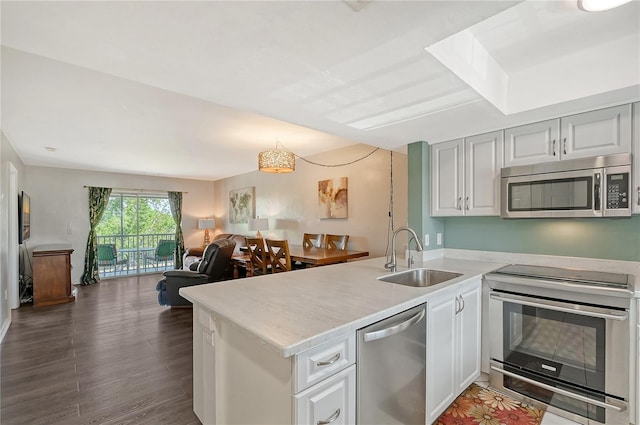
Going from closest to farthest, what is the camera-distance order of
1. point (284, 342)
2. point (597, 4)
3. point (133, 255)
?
point (284, 342) → point (597, 4) → point (133, 255)

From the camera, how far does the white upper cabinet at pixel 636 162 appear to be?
1905mm

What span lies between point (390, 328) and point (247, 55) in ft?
4.99

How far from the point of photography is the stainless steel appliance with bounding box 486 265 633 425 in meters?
1.74

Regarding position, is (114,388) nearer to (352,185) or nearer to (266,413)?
(266,413)

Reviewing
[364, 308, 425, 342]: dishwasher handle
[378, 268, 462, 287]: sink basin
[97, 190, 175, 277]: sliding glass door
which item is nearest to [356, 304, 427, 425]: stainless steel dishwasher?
[364, 308, 425, 342]: dishwasher handle

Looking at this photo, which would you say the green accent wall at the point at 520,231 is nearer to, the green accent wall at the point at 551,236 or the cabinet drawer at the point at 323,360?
the green accent wall at the point at 551,236

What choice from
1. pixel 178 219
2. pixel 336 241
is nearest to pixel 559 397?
pixel 336 241

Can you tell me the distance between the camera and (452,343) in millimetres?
1950

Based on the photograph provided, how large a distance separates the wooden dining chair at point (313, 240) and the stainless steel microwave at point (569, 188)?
289 centimetres

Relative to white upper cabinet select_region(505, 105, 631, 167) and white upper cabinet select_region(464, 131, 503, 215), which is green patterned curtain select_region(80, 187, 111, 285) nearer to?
white upper cabinet select_region(464, 131, 503, 215)

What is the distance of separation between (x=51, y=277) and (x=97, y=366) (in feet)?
10.3

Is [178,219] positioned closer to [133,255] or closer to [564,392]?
[133,255]

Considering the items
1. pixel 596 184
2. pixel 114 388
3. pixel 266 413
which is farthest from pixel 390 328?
pixel 114 388

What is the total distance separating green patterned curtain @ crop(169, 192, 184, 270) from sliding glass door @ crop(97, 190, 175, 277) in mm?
128
